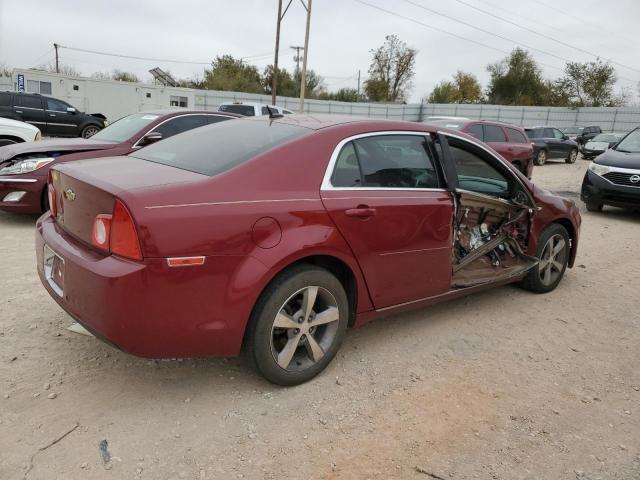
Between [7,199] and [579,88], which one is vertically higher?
[579,88]

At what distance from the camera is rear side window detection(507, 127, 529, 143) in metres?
12.8

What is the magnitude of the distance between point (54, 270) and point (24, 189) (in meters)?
3.85

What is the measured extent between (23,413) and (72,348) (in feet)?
2.37

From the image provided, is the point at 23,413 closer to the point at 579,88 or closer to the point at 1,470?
the point at 1,470

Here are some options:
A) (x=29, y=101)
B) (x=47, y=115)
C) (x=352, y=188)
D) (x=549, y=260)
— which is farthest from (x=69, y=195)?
(x=47, y=115)

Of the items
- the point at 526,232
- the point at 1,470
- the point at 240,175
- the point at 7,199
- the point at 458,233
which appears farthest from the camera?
the point at 7,199

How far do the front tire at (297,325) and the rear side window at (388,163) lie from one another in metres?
0.66

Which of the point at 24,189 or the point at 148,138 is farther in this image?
the point at 148,138

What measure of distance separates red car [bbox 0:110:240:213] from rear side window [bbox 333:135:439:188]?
13.6ft

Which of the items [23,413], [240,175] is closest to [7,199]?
[23,413]

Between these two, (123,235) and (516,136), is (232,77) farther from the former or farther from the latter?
(123,235)

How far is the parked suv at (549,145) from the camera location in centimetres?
1955

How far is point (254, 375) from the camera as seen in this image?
313 cm

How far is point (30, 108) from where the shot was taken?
16.4 metres
